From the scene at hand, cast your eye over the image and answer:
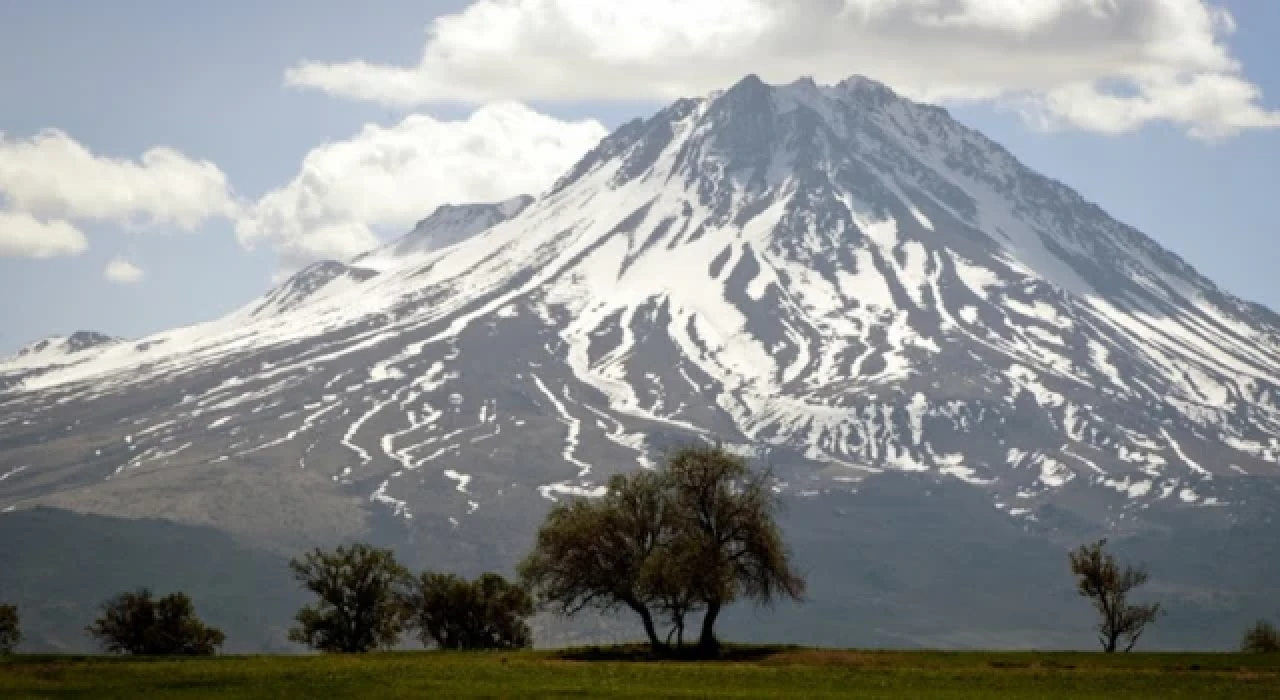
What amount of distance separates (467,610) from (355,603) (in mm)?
6956

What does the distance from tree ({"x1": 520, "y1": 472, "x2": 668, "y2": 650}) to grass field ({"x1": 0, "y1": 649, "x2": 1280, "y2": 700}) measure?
5501 mm

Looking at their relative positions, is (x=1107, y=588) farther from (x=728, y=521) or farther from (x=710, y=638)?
(x=710, y=638)

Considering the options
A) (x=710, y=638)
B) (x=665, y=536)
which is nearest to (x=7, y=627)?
(x=665, y=536)

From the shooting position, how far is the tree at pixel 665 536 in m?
90.4

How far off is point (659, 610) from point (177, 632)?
36.8m

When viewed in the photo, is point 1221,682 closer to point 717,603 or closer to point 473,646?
point 717,603

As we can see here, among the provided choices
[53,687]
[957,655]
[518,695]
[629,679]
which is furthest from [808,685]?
[53,687]

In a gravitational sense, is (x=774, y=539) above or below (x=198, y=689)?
above

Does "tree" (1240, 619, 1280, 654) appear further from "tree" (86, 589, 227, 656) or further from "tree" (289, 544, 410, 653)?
"tree" (86, 589, 227, 656)

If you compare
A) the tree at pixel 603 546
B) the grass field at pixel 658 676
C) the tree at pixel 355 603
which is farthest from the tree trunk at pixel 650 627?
the tree at pixel 355 603

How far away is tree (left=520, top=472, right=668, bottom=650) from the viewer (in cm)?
9100

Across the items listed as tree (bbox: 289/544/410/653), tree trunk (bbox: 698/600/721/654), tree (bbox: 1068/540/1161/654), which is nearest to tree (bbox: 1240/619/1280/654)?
tree (bbox: 1068/540/1161/654)

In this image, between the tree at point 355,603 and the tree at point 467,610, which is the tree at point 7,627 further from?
the tree at point 467,610

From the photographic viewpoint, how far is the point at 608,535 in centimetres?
9162
